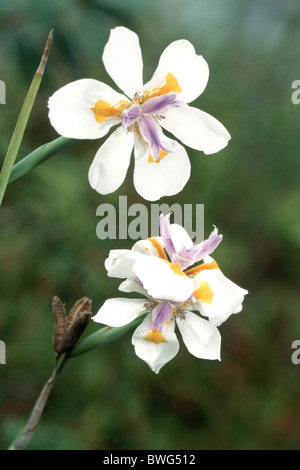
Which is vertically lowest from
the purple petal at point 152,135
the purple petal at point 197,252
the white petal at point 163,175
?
the purple petal at point 197,252

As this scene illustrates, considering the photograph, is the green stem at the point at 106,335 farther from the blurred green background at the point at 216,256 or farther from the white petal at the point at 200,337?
the blurred green background at the point at 216,256

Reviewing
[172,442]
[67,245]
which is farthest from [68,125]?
[172,442]

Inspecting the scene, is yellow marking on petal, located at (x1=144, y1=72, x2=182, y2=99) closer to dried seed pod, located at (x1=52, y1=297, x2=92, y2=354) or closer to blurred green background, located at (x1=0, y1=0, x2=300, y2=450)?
dried seed pod, located at (x1=52, y1=297, x2=92, y2=354)

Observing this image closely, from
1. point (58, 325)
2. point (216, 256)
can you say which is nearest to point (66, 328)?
point (58, 325)

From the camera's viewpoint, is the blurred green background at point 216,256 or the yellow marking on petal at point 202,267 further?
the blurred green background at point 216,256

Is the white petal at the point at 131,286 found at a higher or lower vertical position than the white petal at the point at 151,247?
lower

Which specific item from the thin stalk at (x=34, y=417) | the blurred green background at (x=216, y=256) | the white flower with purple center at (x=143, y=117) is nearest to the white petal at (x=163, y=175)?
the white flower with purple center at (x=143, y=117)

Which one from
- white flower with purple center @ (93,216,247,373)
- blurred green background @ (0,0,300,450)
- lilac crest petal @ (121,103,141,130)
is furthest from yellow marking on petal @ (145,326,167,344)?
blurred green background @ (0,0,300,450)
